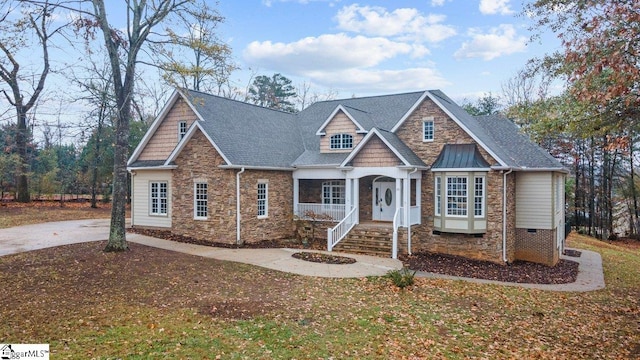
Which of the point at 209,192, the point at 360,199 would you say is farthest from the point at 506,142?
the point at 209,192

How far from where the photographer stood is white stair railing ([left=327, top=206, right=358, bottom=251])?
1796 cm

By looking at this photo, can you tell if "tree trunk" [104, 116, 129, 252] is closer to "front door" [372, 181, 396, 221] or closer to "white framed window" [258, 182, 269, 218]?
"white framed window" [258, 182, 269, 218]

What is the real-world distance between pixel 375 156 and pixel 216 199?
7.33 m

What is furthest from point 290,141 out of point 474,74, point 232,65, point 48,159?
point 48,159

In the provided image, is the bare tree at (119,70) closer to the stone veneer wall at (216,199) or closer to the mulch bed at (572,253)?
the stone veneer wall at (216,199)

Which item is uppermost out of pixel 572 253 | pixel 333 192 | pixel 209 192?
pixel 209 192

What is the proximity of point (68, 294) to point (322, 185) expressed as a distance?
13.9 metres

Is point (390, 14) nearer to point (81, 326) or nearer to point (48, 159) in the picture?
point (81, 326)

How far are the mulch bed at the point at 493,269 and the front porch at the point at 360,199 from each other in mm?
1225

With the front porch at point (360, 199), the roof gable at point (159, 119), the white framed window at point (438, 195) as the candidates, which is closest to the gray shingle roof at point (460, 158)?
the white framed window at point (438, 195)

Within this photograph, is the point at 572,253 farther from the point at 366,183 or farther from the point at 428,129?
the point at 366,183

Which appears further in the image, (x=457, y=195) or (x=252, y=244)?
(x=252, y=244)

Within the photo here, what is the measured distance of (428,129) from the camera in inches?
758

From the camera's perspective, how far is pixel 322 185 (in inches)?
870
